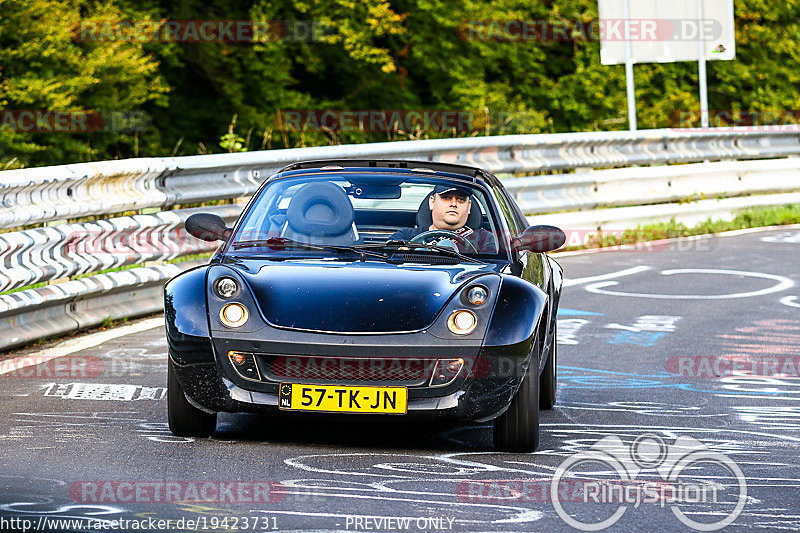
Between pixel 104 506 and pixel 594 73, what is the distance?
31.5 metres

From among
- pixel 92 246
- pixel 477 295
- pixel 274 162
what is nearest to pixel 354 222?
pixel 477 295

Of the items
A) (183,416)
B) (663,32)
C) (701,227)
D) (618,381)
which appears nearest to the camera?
(183,416)

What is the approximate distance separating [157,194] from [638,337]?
354 centimetres

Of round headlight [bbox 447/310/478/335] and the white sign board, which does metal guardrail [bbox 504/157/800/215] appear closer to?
the white sign board

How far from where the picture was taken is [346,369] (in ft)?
19.0

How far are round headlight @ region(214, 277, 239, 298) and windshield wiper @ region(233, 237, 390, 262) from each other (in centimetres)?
60

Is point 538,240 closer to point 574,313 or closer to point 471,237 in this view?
point 471,237

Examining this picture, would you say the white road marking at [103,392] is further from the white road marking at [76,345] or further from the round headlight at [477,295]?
the round headlight at [477,295]

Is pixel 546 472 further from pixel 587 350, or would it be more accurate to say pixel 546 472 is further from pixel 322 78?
pixel 322 78

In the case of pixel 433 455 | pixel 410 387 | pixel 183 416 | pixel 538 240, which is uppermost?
pixel 538 240

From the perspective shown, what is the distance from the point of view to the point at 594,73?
35250mm

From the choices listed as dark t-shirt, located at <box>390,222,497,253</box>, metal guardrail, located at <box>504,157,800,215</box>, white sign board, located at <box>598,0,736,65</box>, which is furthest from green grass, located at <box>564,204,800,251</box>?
dark t-shirt, located at <box>390,222,497,253</box>

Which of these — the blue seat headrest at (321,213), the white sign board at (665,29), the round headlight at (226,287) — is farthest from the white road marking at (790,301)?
the white sign board at (665,29)

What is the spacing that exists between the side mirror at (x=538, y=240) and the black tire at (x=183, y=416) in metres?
1.70
